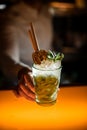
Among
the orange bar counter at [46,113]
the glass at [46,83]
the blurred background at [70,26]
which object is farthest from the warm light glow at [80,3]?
the glass at [46,83]

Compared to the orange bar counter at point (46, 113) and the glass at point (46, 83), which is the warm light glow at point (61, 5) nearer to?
the orange bar counter at point (46, 113)

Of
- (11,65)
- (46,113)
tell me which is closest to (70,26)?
(11,65)

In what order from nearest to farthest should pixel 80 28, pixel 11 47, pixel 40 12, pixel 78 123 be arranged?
pixel 78 123 → pixel 11 47 → pixel 40 12 → pixel 80 28

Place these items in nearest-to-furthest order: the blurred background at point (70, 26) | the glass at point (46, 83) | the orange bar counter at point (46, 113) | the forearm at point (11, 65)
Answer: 1. the orange bar counter at point (46, 113)
2. the glass at point (46, 83)
3. the forearm at point (11, 65)
4. the blurred background at point (70, 26)

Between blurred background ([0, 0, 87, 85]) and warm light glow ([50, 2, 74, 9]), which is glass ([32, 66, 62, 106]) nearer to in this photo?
blurred background ([0, 0, 87, 85])

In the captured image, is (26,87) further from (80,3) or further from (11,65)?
(80,3)

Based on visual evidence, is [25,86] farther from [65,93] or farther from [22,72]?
[65,93]

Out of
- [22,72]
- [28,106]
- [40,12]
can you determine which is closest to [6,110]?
[28,106]
